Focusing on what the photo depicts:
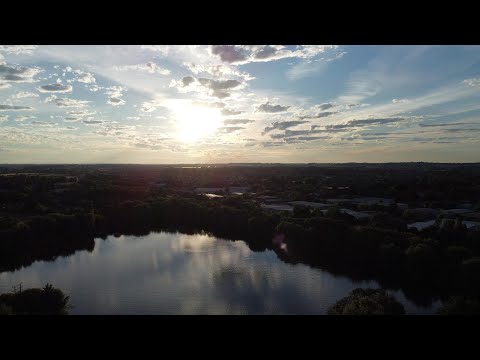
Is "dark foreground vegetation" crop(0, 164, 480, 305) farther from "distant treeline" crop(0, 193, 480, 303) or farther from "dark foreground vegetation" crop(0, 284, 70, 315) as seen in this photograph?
"dark foreground vegetation" crop(0, 284, 70, 315)

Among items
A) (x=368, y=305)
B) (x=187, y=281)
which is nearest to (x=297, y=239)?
(x=187, y=281)

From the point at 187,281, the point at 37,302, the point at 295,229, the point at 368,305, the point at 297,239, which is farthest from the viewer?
the point at 295,229

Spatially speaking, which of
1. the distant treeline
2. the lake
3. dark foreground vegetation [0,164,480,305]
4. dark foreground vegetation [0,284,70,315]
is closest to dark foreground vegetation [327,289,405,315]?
the lake

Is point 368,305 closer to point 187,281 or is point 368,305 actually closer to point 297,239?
point 187,281

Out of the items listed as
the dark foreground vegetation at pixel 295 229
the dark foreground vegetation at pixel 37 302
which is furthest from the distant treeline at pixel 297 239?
the dark foreground vegetation at pixel 37 302

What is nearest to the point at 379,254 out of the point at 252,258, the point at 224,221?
the point at 252,258

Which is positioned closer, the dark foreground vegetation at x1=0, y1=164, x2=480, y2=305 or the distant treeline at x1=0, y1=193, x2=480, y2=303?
the distant treeline at x1=0, y1=193, x2=480, y2=303

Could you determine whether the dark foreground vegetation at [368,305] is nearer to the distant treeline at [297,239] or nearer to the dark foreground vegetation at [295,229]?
the dark foreground vegetation at [295,229]

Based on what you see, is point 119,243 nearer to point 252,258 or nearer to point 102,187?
point 252,258
